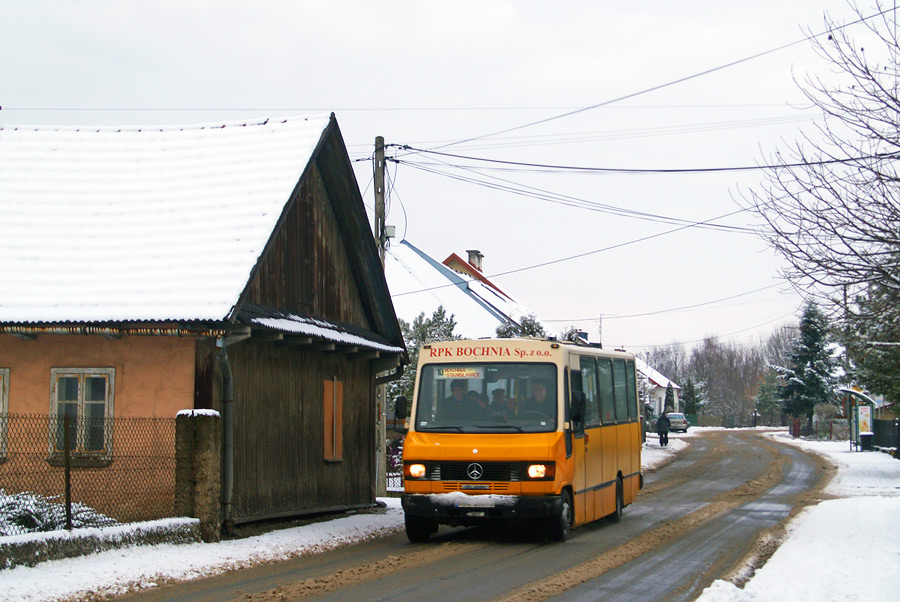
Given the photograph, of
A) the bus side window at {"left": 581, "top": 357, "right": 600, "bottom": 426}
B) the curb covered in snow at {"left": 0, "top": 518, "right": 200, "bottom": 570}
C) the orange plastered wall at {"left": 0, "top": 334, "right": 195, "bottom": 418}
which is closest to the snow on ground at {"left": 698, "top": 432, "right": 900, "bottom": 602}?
the bus side window at {"left": 581, "top": 357, "right": 600, "bottom": 426}

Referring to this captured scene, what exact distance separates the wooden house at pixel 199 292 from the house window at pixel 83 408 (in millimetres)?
29

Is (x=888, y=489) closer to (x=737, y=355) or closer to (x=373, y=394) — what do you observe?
(x=373, y=394)

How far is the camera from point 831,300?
12672 mm

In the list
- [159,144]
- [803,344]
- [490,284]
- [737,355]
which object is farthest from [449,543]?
[737,355]

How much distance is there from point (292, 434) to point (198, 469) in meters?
3.70

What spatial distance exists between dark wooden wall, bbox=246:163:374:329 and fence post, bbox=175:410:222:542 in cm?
256

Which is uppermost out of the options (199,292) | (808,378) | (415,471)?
(199,292)

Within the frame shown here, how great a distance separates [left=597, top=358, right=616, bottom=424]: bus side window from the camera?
1714cm

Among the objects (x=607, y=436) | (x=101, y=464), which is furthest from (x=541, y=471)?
(x=101, y=464)

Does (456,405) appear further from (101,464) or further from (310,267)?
(101,464)

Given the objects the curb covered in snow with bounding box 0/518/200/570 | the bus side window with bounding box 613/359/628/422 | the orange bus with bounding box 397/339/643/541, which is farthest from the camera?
the bus side window with bounding box 613/359/628/422

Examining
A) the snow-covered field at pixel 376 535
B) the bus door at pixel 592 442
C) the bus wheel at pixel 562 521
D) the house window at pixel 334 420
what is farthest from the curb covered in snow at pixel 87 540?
the bus door at pixel 592 442

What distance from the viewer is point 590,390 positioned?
16.5 metres

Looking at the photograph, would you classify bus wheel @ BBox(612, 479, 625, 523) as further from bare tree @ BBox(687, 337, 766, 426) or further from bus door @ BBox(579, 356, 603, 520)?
bare tree @ BBox(687, 337, 766, 426)
